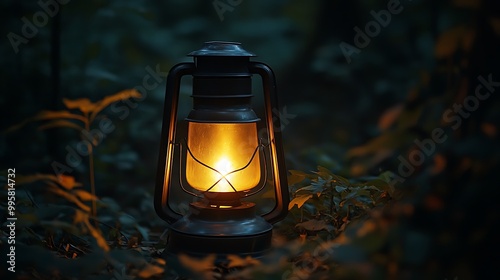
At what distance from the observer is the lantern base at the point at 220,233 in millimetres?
1840

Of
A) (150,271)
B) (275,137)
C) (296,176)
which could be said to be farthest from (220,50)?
(150,271)

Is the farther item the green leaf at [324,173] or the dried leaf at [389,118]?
the green leaf at [324,173]

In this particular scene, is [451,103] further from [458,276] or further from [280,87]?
[280,87]

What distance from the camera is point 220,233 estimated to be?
1.85m

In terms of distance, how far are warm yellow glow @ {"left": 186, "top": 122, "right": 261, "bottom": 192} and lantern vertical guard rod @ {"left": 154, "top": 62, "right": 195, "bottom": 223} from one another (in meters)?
0.07

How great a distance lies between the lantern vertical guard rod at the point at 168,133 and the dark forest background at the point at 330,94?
69cm

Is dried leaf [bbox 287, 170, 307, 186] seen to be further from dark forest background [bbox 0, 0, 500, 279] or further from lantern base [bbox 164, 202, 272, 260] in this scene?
dark forest background [bbox 0, 0, 500, 279]

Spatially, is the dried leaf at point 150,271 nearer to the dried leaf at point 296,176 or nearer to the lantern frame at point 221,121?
the lantern frame at point 221,121

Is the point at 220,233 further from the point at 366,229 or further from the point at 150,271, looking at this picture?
the point at 366,229

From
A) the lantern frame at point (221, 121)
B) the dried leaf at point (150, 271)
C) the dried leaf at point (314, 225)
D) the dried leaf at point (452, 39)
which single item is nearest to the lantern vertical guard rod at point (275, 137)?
the lantern frame at point (221, 121)

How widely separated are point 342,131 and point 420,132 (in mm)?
3591

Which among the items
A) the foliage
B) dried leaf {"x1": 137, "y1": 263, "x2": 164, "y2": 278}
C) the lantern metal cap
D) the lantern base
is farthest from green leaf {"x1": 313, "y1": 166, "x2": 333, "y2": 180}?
dried leaf {"x1": 137, "y1": 263, "x2": 164, "y2": 278}

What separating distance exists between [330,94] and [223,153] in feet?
10.2

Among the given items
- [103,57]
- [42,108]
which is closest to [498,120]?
[42,108]
